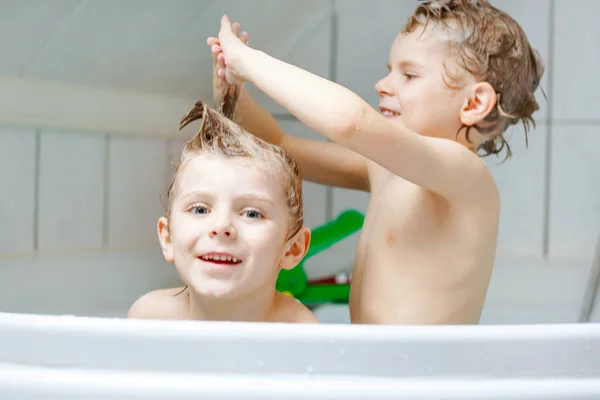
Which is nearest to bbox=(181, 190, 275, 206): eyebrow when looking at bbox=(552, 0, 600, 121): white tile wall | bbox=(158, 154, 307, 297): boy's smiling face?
bbox=(158, 154, 307, 297): boy's smiling face

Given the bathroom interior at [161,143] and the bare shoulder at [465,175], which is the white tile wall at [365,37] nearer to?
the bathroom interior at [161,143]

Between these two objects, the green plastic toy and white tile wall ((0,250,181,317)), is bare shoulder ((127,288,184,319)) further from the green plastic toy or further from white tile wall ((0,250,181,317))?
the green plastic toy

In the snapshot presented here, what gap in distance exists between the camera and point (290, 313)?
3.50ft

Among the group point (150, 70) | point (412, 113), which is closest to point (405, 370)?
point (412, 113)

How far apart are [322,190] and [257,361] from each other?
1292mm

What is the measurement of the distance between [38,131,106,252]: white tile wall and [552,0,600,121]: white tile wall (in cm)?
104

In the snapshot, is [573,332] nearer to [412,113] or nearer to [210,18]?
[412,113]

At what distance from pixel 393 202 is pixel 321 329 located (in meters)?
0.43

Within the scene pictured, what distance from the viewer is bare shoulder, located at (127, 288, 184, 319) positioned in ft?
3.65

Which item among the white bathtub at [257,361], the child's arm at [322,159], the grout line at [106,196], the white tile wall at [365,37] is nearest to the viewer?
the white bathtub at [257,361]

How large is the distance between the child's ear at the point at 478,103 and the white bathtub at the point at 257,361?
433 mm

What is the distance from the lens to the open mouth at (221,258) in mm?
955

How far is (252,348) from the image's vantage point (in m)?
0.67

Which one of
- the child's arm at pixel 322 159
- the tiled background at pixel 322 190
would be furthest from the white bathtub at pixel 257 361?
the tiled background at pixel 322 190
